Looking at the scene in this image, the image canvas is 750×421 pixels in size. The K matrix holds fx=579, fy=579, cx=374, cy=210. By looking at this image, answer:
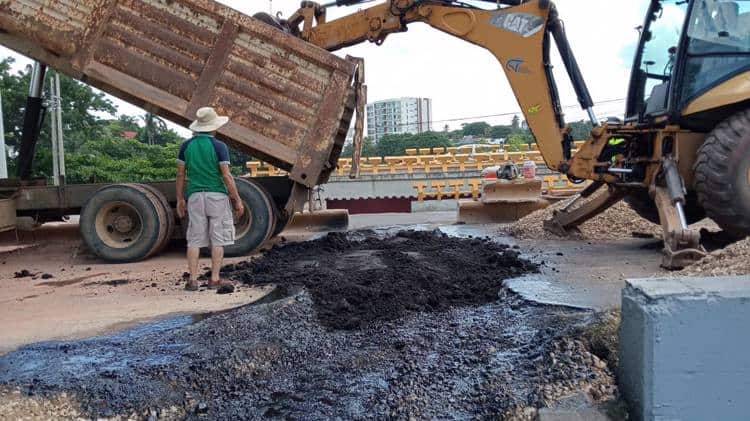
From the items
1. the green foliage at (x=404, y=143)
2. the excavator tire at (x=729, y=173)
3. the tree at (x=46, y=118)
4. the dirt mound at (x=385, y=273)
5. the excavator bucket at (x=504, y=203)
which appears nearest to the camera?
the dirt mound at (x=385, y=273)

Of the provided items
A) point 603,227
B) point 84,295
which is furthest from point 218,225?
point 603,227

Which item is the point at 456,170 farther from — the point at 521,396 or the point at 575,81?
the point at 521,396

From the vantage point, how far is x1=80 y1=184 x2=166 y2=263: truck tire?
6.91 meters

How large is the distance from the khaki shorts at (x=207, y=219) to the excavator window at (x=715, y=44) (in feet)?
15.6

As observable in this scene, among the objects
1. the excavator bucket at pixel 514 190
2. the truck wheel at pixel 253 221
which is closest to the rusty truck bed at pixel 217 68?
the truck wheel at pixel 253 221

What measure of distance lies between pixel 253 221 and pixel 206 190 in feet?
6.20

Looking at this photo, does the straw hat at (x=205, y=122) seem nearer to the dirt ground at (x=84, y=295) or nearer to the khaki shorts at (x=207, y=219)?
the khaki shorts at (x=207, y=219)

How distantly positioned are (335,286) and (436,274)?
97cm

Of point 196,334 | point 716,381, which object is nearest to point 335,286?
point 196,334

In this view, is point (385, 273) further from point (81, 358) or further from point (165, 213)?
point (165, 213)

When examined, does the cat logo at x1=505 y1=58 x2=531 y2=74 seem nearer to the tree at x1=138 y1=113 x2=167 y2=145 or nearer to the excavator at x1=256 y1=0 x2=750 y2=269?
the excavator at x1=256 y1=0 x2=750 y2=269

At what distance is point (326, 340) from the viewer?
361 centimetres

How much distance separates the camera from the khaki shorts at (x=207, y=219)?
520 centimetres

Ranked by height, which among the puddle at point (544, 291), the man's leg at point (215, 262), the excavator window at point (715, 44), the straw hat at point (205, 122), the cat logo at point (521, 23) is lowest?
the puddle at point (544, 291)
